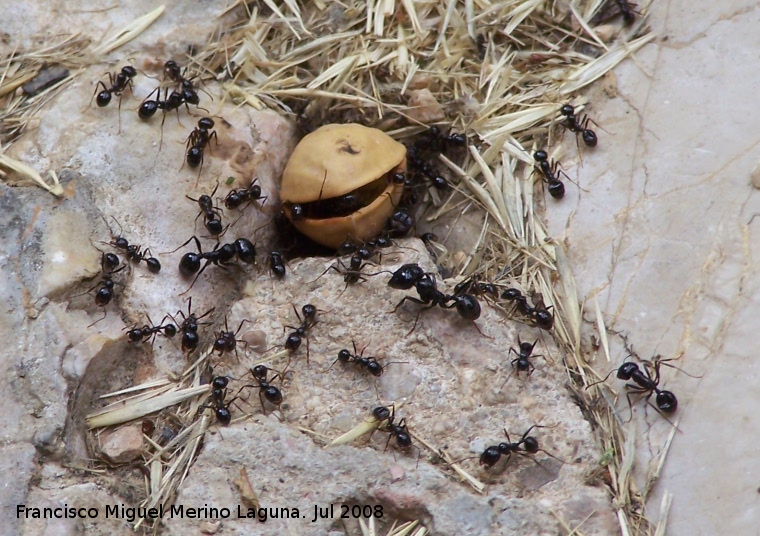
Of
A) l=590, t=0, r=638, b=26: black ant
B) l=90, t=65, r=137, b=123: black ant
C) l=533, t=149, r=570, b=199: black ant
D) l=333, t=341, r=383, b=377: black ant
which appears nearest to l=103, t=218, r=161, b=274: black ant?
l=90, t=65, r=137, b=123: black ant

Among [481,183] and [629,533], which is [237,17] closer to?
[481,183]

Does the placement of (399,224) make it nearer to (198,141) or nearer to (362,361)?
(362,361)

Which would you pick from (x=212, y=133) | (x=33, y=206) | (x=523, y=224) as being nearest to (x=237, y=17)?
(x=212, y=133)

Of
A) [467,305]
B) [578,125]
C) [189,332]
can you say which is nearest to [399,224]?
[467,305]

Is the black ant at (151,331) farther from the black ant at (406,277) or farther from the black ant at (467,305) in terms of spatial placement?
the black ant at (467,305)

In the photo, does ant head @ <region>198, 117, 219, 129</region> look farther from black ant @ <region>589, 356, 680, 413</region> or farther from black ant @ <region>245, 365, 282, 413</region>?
black ant @ <region>589, 356, 680, 413</region>

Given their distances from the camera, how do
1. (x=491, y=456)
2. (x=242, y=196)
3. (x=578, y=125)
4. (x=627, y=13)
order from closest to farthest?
(x=491, y=456) < (x=242, y=196) < (x=578, y=125) < (x=627, y=13)
